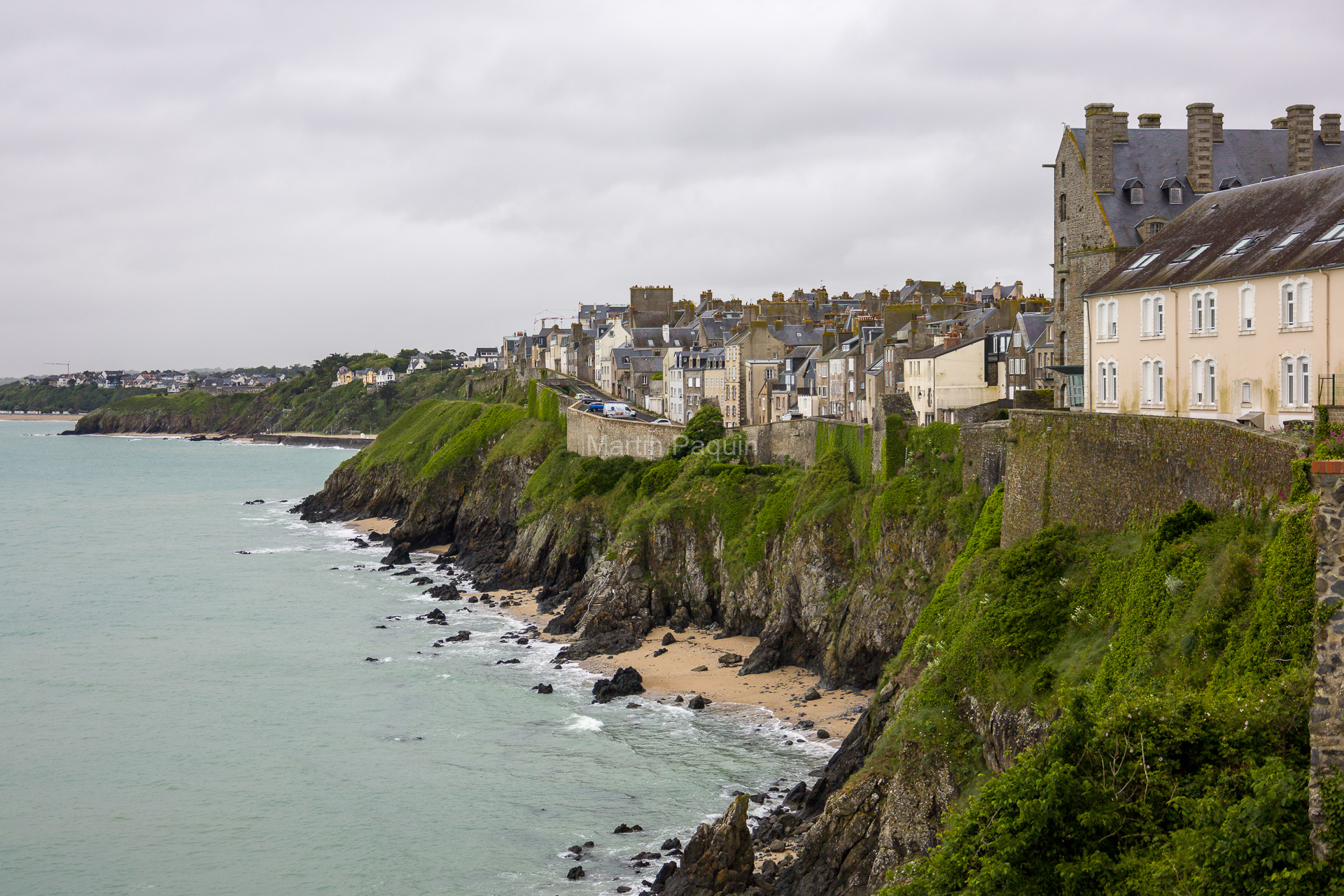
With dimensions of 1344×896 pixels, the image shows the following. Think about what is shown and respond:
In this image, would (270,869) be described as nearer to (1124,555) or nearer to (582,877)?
(582,877)

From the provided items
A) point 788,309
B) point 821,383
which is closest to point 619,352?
point 788,309

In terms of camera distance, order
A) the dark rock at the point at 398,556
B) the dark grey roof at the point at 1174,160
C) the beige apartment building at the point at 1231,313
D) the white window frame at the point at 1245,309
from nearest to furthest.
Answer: the beige apartment building at the point at 1231,313 < the white window frame at the point at 1245,309 < the dark grey roof at the point at 1174,160 < the dark rock at the point at 398,556

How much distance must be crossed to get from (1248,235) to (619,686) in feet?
83.9

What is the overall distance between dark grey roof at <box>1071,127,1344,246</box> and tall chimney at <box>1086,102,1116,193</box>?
24 cm

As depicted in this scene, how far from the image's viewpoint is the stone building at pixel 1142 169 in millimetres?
38625

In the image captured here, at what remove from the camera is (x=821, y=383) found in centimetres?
6950

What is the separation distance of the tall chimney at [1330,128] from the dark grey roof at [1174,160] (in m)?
0.16

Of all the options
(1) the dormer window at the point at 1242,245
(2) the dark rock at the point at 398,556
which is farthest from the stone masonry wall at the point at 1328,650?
(2) the dark rock at the point at 398,556

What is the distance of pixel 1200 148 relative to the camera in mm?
39281

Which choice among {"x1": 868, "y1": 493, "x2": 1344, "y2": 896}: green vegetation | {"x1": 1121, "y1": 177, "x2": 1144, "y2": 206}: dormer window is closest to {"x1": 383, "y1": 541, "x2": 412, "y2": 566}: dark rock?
{"x1": 1121, "y1": 177, "x2": 1144, "y2": 206}: dormer window

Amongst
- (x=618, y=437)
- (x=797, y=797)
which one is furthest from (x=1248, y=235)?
(x=618, y=437)

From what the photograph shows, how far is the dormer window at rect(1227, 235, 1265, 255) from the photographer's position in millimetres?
28797

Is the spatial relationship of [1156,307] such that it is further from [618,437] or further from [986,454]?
[618,437]

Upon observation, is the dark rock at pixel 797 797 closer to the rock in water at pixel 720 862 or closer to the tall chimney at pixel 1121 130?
the rock in water at pixel 720 862
